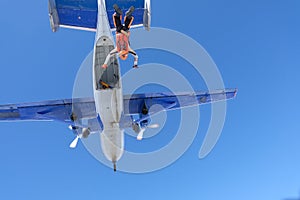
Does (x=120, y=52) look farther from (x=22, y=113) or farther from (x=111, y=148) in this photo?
(x=22, y=113)

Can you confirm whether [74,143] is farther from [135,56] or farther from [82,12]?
[82,12]

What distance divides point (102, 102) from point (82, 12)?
7.16 m

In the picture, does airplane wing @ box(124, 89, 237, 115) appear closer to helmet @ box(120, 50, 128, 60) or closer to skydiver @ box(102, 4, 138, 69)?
helmet @ box(120, 50, 128, 60)

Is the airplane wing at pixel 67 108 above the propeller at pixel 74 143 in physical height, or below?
above

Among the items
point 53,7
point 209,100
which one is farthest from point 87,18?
point 209,100

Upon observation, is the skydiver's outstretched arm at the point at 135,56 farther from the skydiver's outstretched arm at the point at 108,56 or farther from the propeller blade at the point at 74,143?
the propeller blade at the point at 74,143

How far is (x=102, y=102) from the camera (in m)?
16.1

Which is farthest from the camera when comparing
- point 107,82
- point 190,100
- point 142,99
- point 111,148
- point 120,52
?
point 190,100

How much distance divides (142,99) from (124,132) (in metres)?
3.24

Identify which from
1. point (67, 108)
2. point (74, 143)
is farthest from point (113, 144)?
point (67, 108)

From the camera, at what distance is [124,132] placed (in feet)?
61.0

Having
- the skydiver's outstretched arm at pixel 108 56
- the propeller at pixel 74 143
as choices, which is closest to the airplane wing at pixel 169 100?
the propeller at pixel 74 143

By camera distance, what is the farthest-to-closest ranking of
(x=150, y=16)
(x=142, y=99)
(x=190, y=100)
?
(x=190, y=100), (x=142, y=99), (x=150, y=16)

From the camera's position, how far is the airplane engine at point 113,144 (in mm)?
17734
